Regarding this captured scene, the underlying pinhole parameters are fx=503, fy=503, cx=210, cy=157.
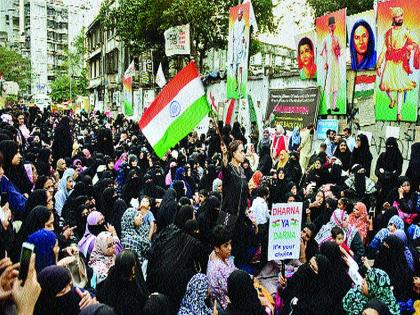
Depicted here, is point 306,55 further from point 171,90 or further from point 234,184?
point 234,184

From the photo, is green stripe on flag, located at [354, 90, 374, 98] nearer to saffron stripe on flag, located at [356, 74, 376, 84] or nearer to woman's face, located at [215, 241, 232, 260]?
saffron stripe on flag, located at [356, 74, 376, 84]

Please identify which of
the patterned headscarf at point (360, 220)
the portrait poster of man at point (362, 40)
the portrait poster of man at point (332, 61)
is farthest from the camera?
the portrait poster of man at point (332, 61)

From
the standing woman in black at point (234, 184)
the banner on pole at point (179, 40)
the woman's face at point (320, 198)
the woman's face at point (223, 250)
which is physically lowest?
the woman's face at point (223, 250)

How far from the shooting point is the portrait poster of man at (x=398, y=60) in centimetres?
999

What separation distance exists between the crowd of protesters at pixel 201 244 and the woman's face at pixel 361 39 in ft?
12.9

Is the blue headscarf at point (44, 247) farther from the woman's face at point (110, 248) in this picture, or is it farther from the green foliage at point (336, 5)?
the green foliage at point (336, 5)

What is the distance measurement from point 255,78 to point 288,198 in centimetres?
1101

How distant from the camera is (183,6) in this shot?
22.4 metres

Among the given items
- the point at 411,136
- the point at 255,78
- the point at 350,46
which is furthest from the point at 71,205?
the point at 255,78

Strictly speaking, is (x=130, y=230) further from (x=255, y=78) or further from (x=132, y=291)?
(x=255, y=78)

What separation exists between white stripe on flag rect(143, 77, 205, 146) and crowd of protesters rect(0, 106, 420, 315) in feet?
2.77

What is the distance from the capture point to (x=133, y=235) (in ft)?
16.7

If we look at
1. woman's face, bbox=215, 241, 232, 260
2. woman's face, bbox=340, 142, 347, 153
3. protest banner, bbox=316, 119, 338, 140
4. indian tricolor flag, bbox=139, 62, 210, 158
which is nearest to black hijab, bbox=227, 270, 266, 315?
woman's face, bbox=215, 241, 232, 260

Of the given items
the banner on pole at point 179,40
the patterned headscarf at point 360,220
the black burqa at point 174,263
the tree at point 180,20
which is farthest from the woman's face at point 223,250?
the tree at point 180,20
